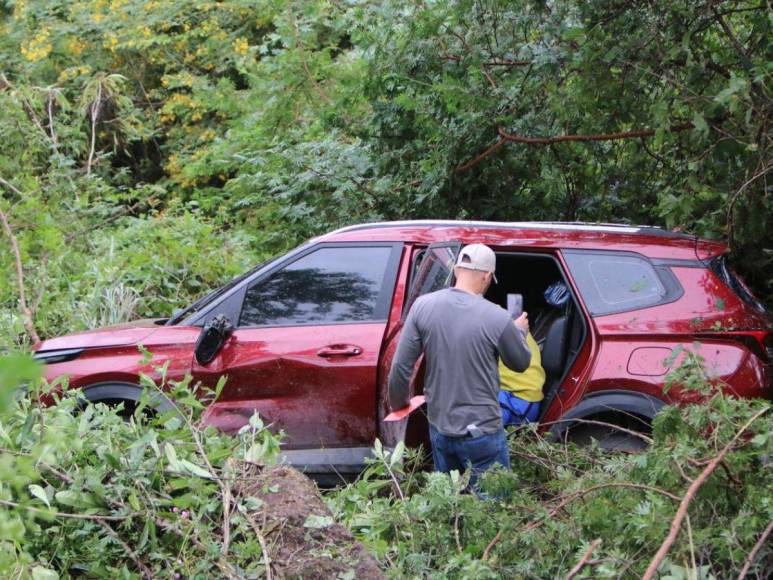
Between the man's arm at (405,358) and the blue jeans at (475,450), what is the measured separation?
28 cm

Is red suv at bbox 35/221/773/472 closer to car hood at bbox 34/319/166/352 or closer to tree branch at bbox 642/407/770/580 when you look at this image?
car hood at bbox 34/319/166/352

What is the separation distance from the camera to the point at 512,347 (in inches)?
188

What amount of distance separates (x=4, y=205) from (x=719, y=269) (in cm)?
587

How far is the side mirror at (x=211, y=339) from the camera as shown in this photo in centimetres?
567

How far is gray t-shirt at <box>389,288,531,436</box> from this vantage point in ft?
15.6

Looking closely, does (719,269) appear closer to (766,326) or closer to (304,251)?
(766,326)

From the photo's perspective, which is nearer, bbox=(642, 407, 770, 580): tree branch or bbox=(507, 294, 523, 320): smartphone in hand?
bbox=(642, 407, 770, 580): tree branch

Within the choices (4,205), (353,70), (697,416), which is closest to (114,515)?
(697,416)

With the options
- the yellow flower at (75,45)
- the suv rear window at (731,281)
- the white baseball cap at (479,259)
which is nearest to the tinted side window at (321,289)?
the white baseball cap at (479,259)

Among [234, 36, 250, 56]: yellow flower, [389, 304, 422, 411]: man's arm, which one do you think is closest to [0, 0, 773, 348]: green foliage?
[389, 304, 422, 411]: man's arm

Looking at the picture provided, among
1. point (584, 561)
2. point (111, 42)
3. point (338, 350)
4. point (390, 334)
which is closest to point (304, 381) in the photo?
point (338, 350)

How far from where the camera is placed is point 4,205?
26.9ft

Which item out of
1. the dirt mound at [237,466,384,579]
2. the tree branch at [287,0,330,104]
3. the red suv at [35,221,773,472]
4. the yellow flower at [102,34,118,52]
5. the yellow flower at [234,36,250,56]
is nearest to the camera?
the dirt mound at [237,466,384,579]

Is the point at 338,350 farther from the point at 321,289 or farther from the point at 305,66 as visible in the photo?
the point at 305,66
